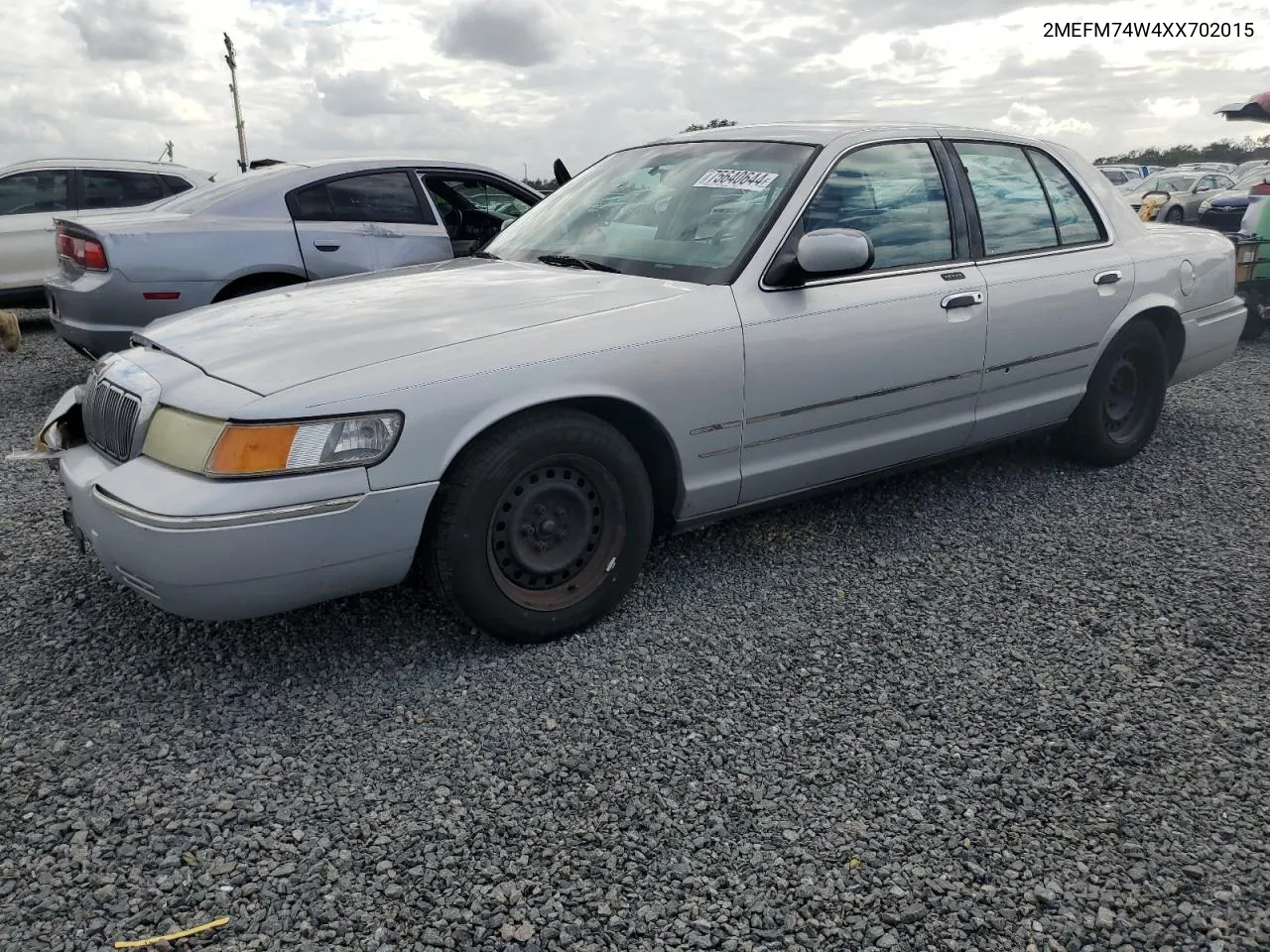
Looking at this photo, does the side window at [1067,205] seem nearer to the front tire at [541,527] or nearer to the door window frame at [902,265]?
the door window frame at [902,265]

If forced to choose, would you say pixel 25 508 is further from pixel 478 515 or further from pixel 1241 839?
pixel 1241 839

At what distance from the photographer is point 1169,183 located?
76.0 feet

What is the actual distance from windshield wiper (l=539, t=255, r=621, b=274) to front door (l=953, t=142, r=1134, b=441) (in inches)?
61.4

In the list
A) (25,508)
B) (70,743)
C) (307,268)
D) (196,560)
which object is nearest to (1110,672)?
(196,560)

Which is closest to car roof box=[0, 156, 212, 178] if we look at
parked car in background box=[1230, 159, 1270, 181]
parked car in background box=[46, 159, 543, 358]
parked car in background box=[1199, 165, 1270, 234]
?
parked car in background box=[46, 159, 543, 358]

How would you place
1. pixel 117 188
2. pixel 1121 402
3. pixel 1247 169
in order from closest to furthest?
pixel 1121 402, pixel 117 188, pixel 1247 169

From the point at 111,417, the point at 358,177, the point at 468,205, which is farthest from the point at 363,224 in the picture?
the point at 111,417

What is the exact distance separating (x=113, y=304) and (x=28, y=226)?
4.25 m

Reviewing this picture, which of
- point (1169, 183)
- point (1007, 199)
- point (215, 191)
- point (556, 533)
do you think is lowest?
point (556, 533)

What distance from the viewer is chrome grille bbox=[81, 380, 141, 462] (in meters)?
2.94

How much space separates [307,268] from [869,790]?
4848 mm

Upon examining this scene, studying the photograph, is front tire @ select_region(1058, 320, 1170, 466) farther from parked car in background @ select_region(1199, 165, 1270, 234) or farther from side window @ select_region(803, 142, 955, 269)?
parked car in background @ select_region(1199, 165, 1270, 234)

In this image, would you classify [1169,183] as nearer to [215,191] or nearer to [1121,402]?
[1121,402]

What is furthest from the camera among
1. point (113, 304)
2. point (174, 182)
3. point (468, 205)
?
point (174, 182)
